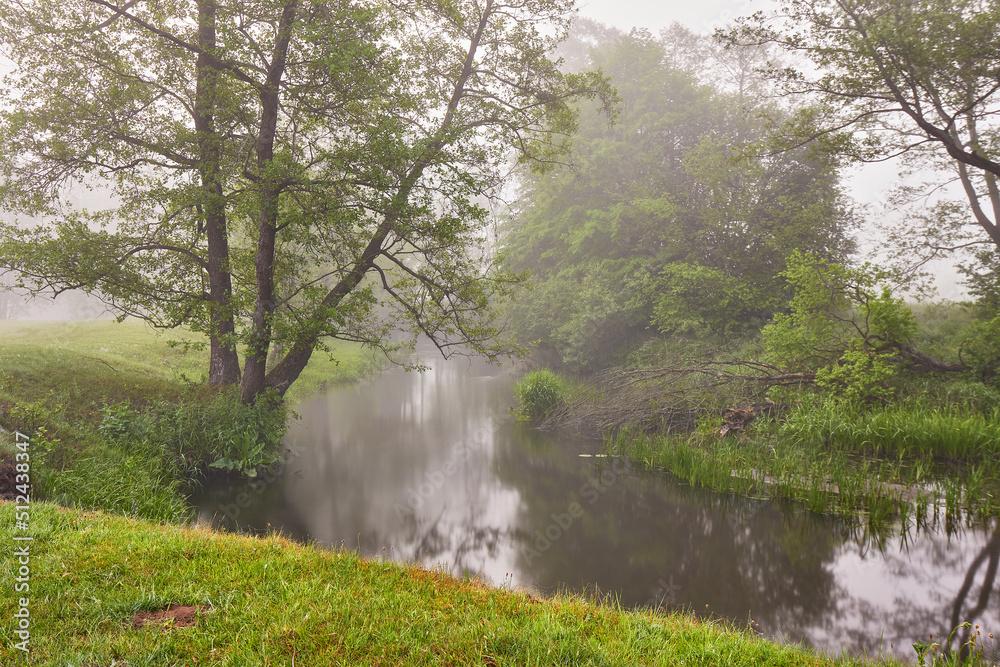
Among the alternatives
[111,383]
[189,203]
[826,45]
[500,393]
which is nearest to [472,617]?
[189,203]

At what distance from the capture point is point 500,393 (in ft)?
71.6

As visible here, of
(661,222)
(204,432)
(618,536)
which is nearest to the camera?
(618,536)

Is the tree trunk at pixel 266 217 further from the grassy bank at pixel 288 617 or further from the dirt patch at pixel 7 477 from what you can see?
the grassy bank at pixel 288 617

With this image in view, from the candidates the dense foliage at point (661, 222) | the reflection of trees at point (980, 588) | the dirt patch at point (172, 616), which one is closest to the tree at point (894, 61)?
the dense foliage at point (661, 222)

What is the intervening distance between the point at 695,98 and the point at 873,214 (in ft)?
34.7

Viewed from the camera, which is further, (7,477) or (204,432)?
(204,432)

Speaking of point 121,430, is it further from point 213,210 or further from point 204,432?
point 213,210

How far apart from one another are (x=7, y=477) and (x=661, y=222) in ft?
65.8

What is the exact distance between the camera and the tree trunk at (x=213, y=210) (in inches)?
376

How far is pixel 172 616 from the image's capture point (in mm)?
3307

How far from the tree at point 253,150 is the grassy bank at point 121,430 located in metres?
0.98

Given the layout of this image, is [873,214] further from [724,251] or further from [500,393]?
[500,393]

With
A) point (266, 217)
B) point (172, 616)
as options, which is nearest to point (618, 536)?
point (172, 616)

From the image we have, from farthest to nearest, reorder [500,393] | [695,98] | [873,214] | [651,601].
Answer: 1. [695,98]
2. [500,393]
3. [873,214]
4. [651,601]
